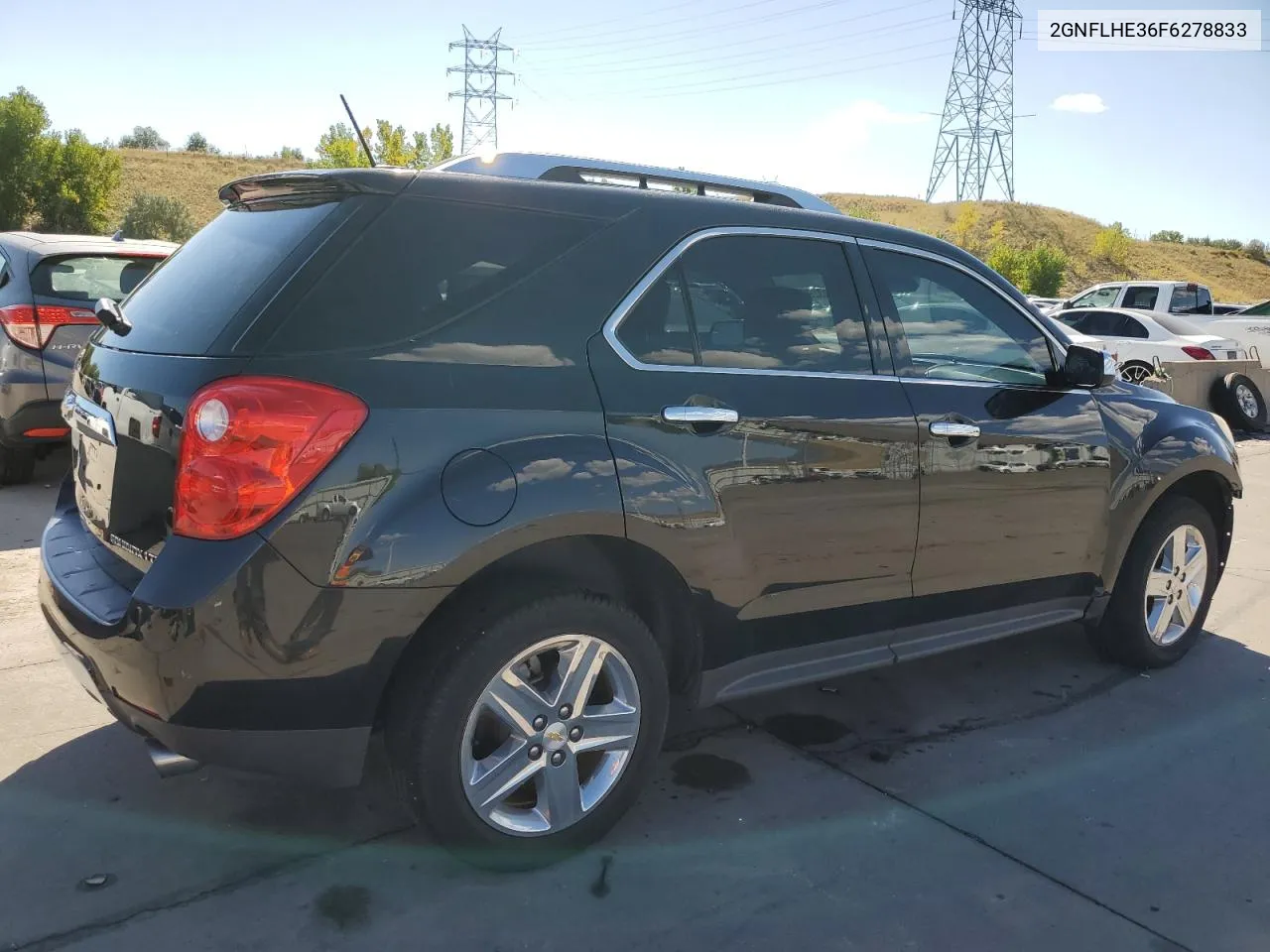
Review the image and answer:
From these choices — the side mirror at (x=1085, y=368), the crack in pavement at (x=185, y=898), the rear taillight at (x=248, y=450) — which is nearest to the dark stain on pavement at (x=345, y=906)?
the crack in pavement at (x=185, y=898)

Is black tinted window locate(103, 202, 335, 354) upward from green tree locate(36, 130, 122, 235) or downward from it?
downward

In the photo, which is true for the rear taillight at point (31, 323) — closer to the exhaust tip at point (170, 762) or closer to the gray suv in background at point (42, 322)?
the gray suv in background at point (42, 322)

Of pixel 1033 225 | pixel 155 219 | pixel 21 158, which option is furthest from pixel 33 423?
pixel 1033 225

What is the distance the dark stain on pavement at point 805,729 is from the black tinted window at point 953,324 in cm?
133

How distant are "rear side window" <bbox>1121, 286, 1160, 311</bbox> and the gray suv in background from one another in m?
16.8

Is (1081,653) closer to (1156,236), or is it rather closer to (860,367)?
(860,367)

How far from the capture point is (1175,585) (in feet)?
15.1

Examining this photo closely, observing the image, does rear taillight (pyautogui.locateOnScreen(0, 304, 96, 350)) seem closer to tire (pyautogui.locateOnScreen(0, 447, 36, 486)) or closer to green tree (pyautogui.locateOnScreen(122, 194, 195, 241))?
tire (pyautogui.locateOnScreen(0, 447, 36, 486))

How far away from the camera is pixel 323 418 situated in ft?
7.82

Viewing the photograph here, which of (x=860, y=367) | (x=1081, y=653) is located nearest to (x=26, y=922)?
(x=860, y=367)

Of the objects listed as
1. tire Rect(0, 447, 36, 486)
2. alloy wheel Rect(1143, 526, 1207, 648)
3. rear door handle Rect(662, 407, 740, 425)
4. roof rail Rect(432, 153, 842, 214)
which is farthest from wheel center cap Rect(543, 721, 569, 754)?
tire Rect(0, 447, 36, 486)

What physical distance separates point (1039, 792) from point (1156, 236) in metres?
94.9

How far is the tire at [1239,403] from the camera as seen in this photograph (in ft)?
45.8

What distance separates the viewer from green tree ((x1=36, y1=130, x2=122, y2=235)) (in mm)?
40125
